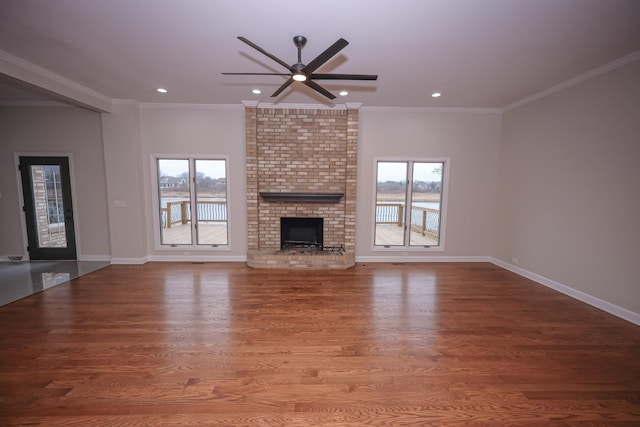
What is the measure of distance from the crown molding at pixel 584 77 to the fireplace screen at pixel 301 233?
4.16 m

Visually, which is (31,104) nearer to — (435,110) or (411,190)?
(411,190)

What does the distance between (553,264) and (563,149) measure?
1705mm

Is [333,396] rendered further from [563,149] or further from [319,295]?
[563,149]

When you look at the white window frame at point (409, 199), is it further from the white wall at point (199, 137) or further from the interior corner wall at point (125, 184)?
the interior corner wall at point (125, 184)

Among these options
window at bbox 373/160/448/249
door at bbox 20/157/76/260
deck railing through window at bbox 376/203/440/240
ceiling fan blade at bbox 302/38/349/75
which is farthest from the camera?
deck railing through window at bbox 376/203/440/240

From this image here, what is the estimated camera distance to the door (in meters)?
4.84

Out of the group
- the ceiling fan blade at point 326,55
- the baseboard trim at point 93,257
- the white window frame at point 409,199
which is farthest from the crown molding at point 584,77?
the baseboard trim at point 93,257

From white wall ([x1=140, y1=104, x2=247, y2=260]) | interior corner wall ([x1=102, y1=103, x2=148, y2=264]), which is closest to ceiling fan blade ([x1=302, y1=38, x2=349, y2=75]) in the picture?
white wall ([x1=140, y1=104, x2=247, y2=260])

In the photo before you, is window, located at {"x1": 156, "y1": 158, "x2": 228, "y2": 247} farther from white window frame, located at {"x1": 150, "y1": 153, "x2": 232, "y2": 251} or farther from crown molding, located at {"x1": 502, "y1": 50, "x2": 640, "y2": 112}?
crown molding, located at {"x1": 502, "y1": 50, "x2": 640, "y2": 112}

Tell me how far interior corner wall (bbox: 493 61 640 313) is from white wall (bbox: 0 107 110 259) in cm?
774

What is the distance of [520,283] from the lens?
3.94 meters

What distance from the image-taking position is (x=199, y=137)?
484 cm

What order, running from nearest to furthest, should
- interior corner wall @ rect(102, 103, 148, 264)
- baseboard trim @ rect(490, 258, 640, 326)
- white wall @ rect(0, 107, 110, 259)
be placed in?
baseboard trim @ rect(490, 258, 640, 326) → interior corner wall @ rect(102, 103, 148, 264) → white wall @ rect(0, 107, 110, 259)

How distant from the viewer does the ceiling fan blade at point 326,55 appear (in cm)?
203
